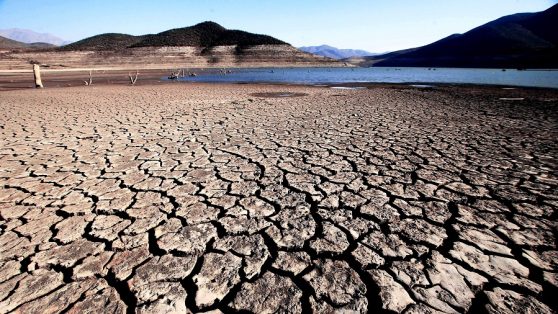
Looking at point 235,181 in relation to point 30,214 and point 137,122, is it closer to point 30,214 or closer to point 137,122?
point 30,214

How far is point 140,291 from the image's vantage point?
1.68 metres

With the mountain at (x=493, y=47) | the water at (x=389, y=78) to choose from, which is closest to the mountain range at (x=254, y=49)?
the mountain at (x=493, y=47)

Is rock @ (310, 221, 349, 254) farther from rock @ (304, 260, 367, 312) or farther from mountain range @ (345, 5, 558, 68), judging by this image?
mountain range @ (345, 5, 558, 68)

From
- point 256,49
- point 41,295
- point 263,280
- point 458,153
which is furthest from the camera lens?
point 256,49

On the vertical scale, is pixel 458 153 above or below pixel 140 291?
above

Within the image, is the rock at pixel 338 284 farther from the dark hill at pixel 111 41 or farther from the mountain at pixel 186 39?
the dark hill at pixel 111 41

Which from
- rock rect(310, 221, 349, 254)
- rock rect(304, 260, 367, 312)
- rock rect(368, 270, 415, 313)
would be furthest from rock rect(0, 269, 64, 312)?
rock rect(368, 270, 415, 313)

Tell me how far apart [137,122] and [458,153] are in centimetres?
634

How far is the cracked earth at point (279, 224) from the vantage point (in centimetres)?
166

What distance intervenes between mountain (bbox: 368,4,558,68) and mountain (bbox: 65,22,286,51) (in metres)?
66.0

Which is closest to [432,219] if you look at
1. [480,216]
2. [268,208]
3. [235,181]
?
[480,216]

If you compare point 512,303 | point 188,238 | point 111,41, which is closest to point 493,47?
point 111,41

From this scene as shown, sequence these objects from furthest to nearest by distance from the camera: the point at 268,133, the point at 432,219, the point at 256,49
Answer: the point at 256,49 → the point at 268,133 → the point at 432,219

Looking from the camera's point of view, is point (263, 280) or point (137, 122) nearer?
point (263, 280)
